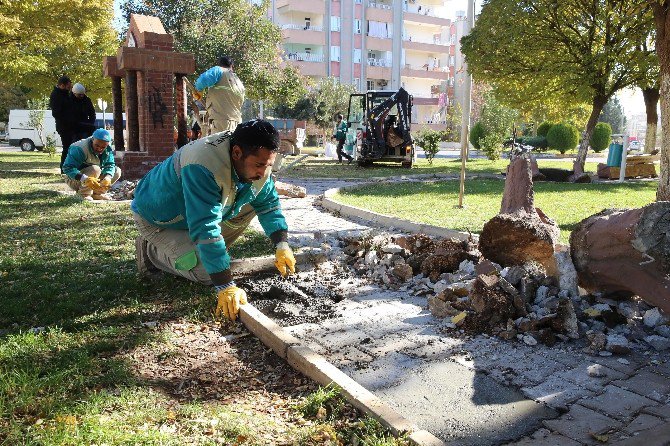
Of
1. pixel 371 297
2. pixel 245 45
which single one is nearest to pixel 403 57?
pixel 245 45

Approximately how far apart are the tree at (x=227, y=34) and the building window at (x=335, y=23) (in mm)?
26841

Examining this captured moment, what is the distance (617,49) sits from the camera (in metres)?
16.4

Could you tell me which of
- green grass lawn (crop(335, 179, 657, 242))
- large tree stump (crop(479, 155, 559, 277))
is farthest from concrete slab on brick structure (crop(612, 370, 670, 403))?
green grass lawn (crop(335, 179, 657, 242))

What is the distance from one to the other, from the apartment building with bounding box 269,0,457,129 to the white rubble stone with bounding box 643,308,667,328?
4414 centimetres

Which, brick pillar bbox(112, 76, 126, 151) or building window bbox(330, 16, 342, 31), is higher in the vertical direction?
building window bbox(330, 16, 342, 31)

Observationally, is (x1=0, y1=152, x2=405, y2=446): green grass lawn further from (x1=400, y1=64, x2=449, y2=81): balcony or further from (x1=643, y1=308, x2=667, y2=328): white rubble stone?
(x1=400, y1=64, x2=449, y2=81): balcony

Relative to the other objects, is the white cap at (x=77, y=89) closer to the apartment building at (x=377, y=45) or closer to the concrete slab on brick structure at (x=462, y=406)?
the concrete slab on brick structure at (x=462, y=406)

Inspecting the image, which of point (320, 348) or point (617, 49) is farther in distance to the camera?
point (617, 49)

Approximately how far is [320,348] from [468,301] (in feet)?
4.10

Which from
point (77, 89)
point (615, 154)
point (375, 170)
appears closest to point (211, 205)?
point (77, 89)

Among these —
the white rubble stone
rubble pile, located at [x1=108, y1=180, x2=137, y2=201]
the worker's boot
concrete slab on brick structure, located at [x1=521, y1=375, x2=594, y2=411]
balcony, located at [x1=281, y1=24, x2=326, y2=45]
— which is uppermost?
balcony, located at [x1=281, y1=24, x2=326, y2=45]

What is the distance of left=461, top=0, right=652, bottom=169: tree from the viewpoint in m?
16.3

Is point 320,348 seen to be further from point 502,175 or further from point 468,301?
point 502,175

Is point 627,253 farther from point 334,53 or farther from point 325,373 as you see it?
point 334,53
